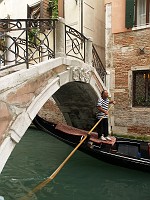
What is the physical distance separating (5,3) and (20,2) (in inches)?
46.1

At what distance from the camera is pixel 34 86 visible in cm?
288

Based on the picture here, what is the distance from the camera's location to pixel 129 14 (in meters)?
5.76

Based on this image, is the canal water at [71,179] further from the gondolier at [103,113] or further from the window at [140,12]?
the window at [140,12]

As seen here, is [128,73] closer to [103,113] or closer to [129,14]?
[129,14]

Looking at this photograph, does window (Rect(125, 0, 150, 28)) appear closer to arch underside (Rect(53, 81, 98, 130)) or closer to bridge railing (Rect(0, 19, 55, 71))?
arch underside (Rect(53, 81, 98, 130))

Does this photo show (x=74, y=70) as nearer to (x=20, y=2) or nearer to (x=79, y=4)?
(x=79, y=4)

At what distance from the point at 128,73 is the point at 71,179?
111 inches

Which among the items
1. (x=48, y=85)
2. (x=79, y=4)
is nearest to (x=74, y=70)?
(x=48, y=85)

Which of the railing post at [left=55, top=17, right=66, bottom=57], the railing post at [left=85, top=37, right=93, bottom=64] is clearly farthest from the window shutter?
the railing post at [left=55, top=17, right=66, bottom=57]

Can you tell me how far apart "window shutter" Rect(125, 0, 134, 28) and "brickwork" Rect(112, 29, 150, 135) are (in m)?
0.18

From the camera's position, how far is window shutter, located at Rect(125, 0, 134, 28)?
18.8 feet

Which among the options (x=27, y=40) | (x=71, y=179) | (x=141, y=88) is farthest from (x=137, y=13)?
(x=71, y=179)

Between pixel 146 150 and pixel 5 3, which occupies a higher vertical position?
pixel 5 3

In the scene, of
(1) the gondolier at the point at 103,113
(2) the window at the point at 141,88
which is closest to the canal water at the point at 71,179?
(1) the gondolier at the point at 103,113
